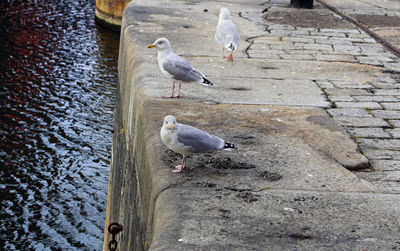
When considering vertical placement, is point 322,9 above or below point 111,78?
above

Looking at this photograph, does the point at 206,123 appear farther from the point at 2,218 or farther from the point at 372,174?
the point at 2,218

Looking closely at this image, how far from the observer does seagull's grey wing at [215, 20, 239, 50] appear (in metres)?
6.29

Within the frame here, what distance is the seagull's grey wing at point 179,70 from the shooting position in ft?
15.7

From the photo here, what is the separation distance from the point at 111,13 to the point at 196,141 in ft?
47.5

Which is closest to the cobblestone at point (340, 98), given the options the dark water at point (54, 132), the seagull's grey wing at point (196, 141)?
the seagull's grey wing at point (196, 141)

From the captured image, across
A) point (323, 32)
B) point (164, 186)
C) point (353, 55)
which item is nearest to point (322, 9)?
point (323, 32)

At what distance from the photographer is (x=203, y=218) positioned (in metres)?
2.96

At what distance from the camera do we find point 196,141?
3.37 metres

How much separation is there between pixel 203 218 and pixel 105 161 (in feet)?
22.5

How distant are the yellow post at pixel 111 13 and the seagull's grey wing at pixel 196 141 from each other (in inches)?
559

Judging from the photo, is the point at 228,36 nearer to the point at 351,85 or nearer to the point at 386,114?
the point at 351,85

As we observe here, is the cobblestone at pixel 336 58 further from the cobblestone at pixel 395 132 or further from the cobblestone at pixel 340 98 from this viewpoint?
the cobblestone at pixel 395 132

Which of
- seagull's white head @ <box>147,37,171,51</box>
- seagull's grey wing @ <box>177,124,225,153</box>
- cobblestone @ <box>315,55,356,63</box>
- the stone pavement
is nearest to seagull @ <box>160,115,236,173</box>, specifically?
seagull's grey wing @ <box>177,124,225,153</box>

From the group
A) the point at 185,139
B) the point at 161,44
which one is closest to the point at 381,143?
the point at 185,139
